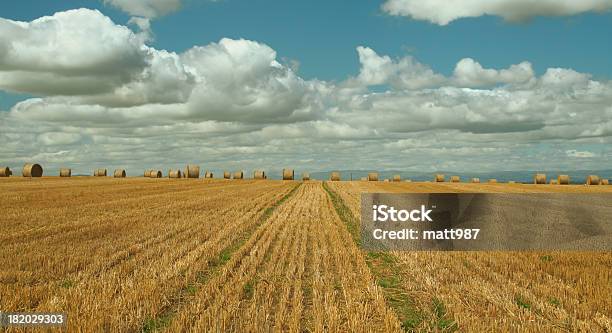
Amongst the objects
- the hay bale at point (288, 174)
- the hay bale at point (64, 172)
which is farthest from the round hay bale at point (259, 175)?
the hay bale at point (64, 172)

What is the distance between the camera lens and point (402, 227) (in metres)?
17.9

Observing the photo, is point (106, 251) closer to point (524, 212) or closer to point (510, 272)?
point (510, 272)

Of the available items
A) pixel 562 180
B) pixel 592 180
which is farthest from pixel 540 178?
pixel 592 180

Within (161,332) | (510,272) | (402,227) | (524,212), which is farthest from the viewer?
(524,212)

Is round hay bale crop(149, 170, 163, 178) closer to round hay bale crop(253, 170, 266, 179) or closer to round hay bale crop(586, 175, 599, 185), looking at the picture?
round hay bale crop(253, 170, 266, 179)

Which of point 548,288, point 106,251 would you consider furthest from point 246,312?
point 106,251

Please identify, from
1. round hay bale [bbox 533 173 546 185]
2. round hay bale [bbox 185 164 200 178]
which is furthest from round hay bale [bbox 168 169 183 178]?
round hay bale [bbox 533 173 546 185]

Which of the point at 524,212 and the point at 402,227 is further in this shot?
the point at 524,212

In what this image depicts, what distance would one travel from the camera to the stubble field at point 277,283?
24.1 feet

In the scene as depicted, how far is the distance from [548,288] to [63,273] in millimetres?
8896

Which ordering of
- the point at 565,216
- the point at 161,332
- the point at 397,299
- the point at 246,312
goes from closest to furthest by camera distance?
1. the point at 161,332
2. the point at 246,312
3. the point at 397,299
4. the point at 565,216

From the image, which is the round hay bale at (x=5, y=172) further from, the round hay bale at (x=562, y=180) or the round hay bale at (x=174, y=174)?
the round hay bale at (x=562, y=180)

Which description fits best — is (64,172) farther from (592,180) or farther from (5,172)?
(592,180)

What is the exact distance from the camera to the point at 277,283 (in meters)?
9.66
